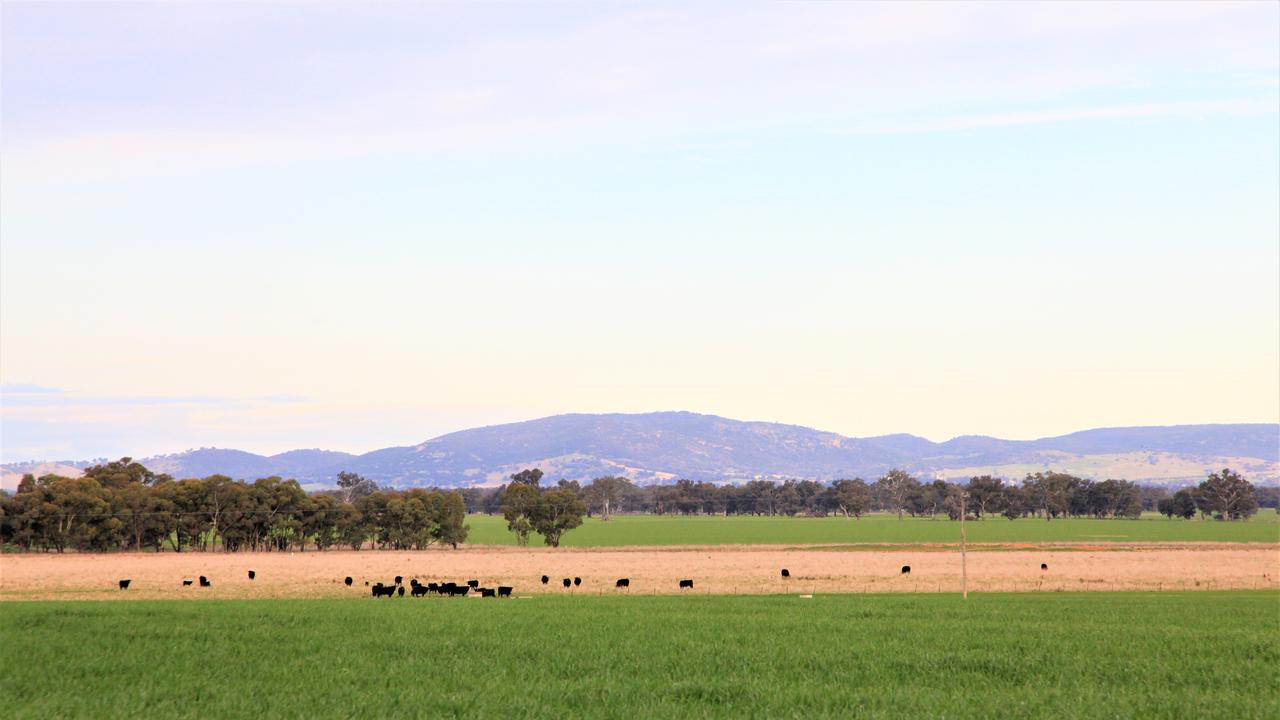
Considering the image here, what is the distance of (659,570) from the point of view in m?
97.8

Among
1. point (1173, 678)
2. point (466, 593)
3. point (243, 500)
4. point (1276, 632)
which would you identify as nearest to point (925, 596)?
point (1276, 632)

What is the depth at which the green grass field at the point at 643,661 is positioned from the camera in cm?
2597

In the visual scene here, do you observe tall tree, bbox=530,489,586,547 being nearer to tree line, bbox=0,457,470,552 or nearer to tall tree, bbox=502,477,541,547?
tall tree, bbox=502,477,541,547

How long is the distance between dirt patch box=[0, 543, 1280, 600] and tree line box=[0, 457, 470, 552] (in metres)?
7.28

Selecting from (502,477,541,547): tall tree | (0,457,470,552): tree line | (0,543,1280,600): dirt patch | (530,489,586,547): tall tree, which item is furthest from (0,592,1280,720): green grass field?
(502,477,541,547): tall tree

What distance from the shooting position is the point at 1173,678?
29672 millimetres

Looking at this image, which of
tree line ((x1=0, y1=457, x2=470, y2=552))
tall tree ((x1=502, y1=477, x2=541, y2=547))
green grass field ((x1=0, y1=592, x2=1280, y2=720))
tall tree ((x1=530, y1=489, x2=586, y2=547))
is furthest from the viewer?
tall tree ((x1=502, y1=477, x2=541, y2=547))

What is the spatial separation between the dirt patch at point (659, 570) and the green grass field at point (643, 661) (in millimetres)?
22291

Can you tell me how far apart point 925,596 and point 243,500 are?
10730cm

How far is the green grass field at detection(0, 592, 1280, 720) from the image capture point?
85.2 ft

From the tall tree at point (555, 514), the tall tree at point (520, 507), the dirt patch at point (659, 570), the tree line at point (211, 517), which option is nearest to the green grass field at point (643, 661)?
the dirt patch at point (659, 570)

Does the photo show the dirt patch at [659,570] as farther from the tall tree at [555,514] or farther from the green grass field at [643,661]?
the green grass field at [643,661]

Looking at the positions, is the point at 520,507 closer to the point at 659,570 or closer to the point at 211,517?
the point at 211,517

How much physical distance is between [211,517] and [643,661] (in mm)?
125545
